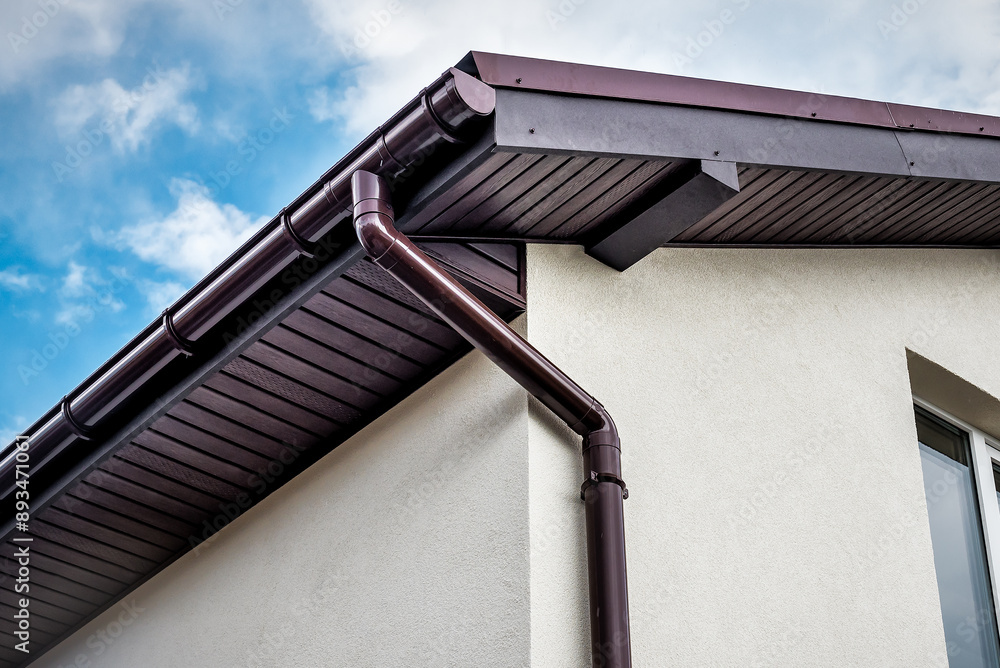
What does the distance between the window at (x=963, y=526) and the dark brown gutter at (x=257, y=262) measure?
309 centimetres

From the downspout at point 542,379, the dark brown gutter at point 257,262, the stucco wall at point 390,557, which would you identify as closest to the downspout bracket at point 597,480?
the downspout at point 542,379

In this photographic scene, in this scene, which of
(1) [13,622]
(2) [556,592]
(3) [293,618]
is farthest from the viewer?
(1) [13,622]

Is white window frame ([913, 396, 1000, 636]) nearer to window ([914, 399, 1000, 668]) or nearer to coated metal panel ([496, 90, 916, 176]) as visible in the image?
window ([914, 399, 1000, 668])

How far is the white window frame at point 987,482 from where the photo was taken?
4.48 meters

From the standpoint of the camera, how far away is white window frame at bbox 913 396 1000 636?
4.48 metres

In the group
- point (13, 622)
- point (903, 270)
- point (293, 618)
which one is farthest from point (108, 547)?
point (903, 270)

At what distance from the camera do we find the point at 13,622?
212 inches

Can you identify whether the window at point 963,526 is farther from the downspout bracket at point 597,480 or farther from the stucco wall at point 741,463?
the downspout bracket at point 597,480

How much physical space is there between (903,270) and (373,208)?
3.08m

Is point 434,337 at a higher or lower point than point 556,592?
higher

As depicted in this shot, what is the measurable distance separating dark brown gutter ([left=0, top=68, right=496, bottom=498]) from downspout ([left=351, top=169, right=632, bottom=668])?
118 mm

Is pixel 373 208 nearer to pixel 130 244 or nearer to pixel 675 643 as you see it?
pixel 675 643

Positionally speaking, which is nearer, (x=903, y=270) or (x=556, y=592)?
(x=556, y=592)

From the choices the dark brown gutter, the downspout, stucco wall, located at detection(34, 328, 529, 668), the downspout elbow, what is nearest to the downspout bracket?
the downspout
